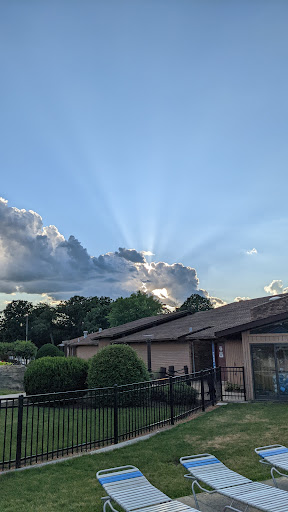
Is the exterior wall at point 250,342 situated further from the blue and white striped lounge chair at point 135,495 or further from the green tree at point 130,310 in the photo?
the green tree at point 130,310

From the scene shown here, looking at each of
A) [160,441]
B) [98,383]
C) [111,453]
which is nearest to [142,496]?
[111,453]

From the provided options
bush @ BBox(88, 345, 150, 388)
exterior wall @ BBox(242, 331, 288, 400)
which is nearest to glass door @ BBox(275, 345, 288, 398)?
exterior wall @ BBox(242, 331, 288, 400)

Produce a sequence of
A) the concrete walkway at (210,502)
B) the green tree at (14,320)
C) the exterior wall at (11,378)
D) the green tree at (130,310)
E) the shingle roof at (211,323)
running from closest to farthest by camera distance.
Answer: the concrete walkway at (210,502) < the shingle roof at (211,323) < the exterior wall at (11,378) < the green tree at (130,310) < the green tree at (14,320)

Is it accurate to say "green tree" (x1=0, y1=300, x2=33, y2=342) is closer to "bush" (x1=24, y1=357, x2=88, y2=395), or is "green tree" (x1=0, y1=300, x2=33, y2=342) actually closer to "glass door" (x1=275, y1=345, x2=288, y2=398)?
"bush" (x1=24, y1=357, x2=88, y2=395)

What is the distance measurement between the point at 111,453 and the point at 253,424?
14.4 ft

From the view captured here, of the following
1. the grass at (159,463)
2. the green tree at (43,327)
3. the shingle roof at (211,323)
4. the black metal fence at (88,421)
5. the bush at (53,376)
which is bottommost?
the grass at (159,463)

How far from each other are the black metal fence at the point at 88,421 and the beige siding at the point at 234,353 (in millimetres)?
6222

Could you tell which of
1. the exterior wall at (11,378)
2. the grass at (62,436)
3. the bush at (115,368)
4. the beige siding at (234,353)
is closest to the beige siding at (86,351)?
the exterior wall at (11,378)

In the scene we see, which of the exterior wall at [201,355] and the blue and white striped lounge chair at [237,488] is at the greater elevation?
the exterior wall at [201,355]

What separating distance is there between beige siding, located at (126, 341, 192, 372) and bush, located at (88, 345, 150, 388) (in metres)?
9.86

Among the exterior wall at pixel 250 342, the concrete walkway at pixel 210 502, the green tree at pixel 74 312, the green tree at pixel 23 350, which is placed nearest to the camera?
the concrete walkway at pixel 210 502

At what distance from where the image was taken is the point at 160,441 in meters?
8.88

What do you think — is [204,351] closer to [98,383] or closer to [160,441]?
[98,383]

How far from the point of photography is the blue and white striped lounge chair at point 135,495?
443cm
